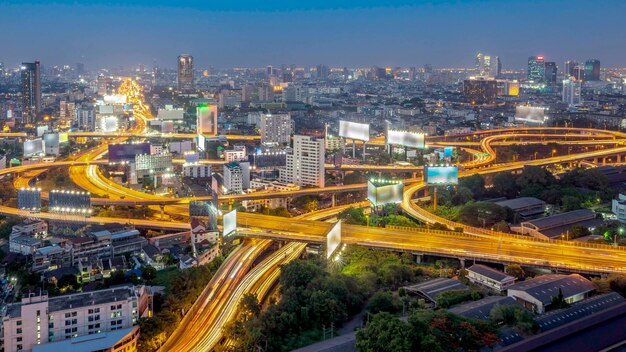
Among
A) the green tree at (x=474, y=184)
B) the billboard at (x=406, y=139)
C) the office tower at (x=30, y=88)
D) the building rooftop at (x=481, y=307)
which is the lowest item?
the building rooftop at (x=481, y=307)

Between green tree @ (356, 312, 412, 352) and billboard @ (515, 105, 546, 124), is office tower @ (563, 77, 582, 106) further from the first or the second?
green tree @ (356, 312, 412, 352)

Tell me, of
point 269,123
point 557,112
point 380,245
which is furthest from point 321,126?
point 380,245

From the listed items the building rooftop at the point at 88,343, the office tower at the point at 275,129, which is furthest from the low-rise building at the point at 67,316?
the office tower at the point at 275,129

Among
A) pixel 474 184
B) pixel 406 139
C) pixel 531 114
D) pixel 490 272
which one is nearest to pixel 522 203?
pixel 474 184

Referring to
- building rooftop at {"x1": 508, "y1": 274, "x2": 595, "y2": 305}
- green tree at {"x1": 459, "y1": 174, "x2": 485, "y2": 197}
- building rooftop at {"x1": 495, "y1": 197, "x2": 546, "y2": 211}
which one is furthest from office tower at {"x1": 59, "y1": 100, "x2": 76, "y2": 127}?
building rooftop at {"x1": 508, "y1": 274, "x2": 595, "y2": 305}

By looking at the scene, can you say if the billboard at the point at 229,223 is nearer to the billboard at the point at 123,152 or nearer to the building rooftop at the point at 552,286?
the building rooftop at the point at 552,286

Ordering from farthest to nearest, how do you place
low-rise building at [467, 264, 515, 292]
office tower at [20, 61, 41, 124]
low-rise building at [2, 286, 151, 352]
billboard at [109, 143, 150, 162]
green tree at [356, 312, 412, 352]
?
office tower at [20, 61, 41, 124] → billboard at [109, 143, 150, 162] → low-rise building at [467, 264, 515, 292] → low-rise building at [2, 286, 151, 352] → green tree at [356, 312, 412, 352]
